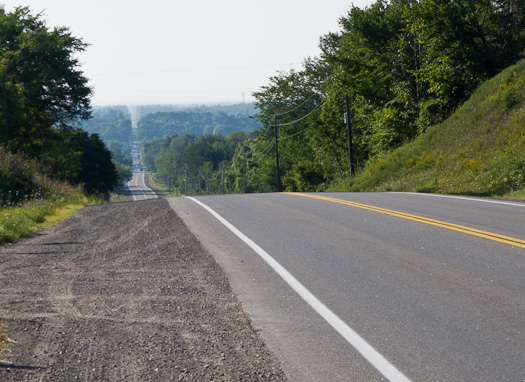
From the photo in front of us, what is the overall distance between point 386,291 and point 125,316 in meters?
2.76

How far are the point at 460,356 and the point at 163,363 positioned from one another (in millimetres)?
2228

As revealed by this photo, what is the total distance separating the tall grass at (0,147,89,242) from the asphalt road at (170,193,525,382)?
5310 mm

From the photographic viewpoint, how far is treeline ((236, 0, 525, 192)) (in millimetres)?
32031

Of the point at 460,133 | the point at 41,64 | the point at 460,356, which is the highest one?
the point at 41,64

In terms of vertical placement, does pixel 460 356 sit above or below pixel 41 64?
below

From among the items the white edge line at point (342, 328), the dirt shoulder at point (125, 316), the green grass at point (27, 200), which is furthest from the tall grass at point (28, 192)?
the white edge line at point (342, 328)

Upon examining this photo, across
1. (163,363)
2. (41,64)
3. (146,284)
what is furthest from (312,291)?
(41,64)

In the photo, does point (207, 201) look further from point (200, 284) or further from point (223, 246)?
point (200, 284)

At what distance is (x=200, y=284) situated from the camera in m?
7.78

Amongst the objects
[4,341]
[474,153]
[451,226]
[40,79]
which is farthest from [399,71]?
[4,341]

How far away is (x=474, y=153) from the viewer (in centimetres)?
2553

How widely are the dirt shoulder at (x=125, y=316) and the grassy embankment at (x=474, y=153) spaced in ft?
40.5

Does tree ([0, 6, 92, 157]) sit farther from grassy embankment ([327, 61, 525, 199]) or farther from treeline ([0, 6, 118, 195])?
grassy embankment ([327, 61, 525, 199])

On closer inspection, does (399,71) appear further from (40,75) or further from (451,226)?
(451,226)
